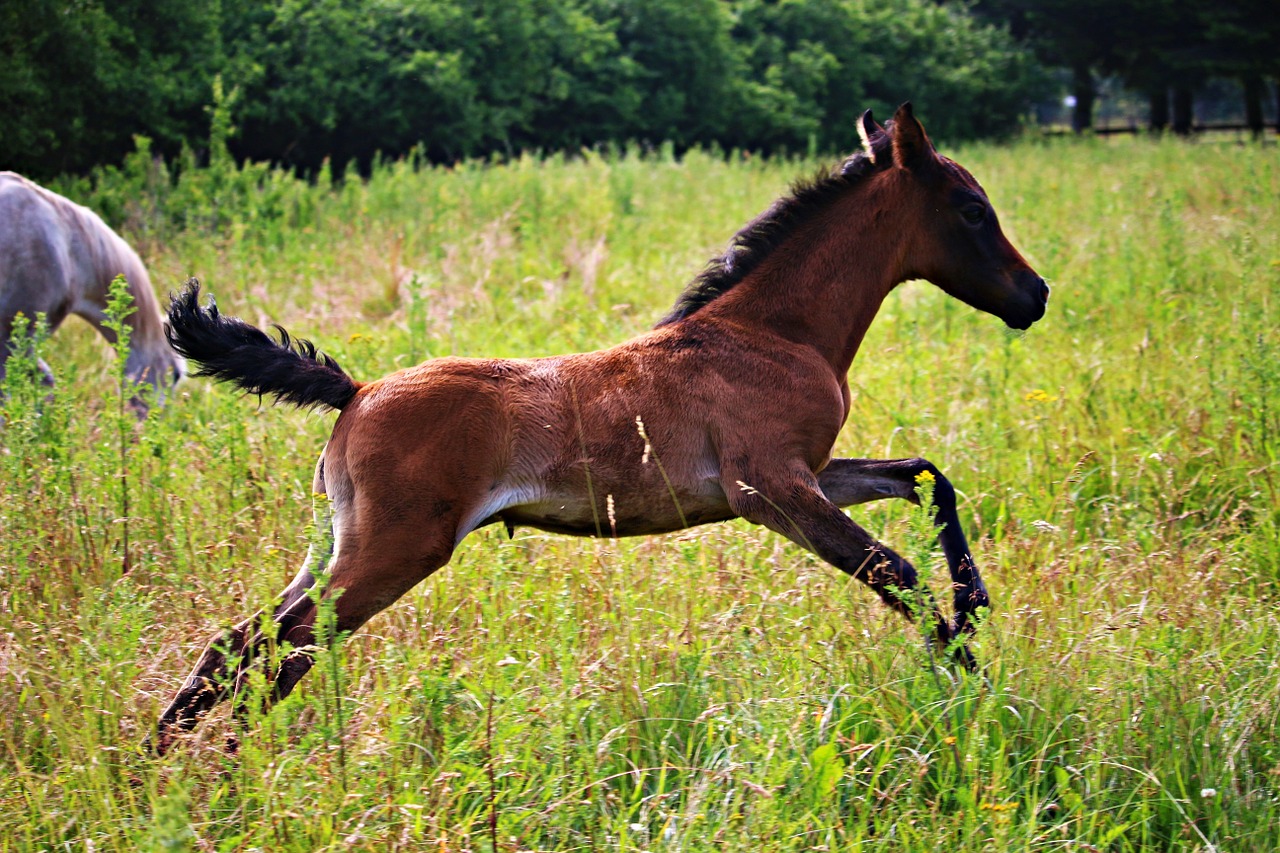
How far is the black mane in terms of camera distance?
4.12 meters

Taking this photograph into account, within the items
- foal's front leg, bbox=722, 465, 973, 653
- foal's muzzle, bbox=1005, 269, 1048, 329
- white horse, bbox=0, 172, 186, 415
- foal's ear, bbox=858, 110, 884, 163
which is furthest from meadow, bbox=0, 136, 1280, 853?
foal's ear, bbox=858, 110, 884, 163

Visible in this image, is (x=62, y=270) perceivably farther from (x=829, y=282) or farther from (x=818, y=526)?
(x=818, y=526)

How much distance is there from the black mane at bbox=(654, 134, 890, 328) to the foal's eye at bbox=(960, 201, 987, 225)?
35 centimetres

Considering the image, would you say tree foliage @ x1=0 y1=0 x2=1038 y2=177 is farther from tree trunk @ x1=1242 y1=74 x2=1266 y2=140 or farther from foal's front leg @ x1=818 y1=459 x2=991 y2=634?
foal's front leg @ x1=818 y1=459 x2=991 y2=634

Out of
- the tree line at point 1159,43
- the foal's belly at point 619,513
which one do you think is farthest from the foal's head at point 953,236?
the tree line at point 1159,43

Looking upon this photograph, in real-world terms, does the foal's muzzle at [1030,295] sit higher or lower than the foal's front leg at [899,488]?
higher

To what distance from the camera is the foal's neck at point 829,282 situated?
3.99 m

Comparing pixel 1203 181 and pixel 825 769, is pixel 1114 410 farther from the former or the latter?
pixel 1203 181

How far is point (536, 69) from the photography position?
806 inches

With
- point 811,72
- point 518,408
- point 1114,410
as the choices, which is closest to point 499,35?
point 811,72

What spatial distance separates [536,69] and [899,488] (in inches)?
710

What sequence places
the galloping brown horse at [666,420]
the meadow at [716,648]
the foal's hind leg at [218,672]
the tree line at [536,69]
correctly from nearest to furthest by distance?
the meadow at [716,648], the foal's hind leg at [218,672], the galloping brown horse at [666,420], the tree line at [536,69]

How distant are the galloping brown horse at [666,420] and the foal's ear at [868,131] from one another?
13 millimetres

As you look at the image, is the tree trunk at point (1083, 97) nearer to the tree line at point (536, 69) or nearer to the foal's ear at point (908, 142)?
the tree line at point (536, 69)
